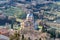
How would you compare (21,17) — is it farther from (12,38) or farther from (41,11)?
(12,38)

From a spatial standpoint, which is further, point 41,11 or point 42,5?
point 42,5

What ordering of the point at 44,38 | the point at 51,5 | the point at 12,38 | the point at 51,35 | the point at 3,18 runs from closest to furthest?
the point at 12,38 → the point at 44,38 → the point at 51,35 → the point at 3,18 → the point at 51,5

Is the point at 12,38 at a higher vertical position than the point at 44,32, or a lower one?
higher

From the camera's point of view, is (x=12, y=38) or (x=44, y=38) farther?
(x=44, y=38)

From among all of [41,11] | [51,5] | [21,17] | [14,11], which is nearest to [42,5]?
[51,5]

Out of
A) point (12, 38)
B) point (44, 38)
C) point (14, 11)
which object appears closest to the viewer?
point (12, 38)

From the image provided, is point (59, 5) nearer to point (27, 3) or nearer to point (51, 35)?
point (27, 3)

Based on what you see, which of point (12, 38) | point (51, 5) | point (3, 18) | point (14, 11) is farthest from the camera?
point (51, 5)

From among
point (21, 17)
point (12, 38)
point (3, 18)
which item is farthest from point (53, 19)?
point (12, 38)

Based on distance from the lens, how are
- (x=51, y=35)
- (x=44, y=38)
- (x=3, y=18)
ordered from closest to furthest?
(x=44, y=38) < (x=51, y=35) < (x=3, y=18)
